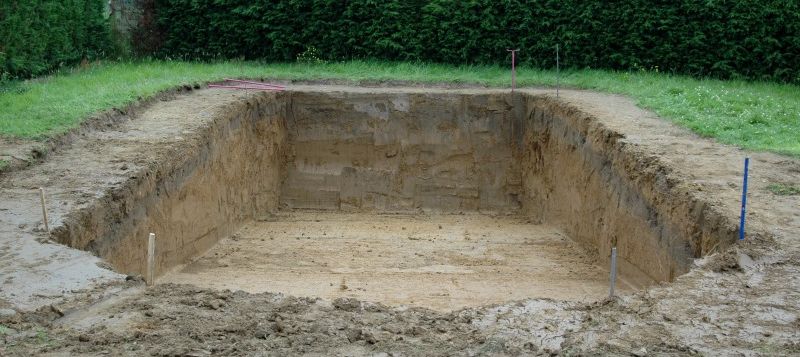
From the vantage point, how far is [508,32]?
16906 millimetres

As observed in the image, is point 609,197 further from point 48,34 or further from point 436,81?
point 48,34

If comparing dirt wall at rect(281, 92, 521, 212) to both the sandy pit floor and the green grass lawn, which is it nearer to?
the sandy pit floor

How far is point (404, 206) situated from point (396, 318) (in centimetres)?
856

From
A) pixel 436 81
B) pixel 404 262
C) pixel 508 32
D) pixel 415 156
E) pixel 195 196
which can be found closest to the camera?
pixel 195 196

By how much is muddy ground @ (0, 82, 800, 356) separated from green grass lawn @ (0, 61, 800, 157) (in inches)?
140

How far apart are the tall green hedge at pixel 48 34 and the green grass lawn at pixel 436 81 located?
45cm

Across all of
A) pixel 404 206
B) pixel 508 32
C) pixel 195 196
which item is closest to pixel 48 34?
pixel 195 196

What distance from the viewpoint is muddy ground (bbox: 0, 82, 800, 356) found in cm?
552

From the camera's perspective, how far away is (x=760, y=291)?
6441 millimetres

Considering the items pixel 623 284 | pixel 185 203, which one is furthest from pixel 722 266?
pixel 185 203

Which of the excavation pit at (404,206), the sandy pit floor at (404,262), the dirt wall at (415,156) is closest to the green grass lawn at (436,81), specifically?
the dirt wall at (415,156)

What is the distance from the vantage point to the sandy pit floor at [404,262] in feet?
31.4

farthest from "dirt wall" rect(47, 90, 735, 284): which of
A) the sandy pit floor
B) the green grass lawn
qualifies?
the green grass lawn

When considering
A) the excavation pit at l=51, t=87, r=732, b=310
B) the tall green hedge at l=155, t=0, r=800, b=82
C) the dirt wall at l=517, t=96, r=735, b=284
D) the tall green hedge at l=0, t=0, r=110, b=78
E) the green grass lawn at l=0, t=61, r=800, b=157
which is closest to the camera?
the dirt wall at l=517, t=96, r=735, b=284
